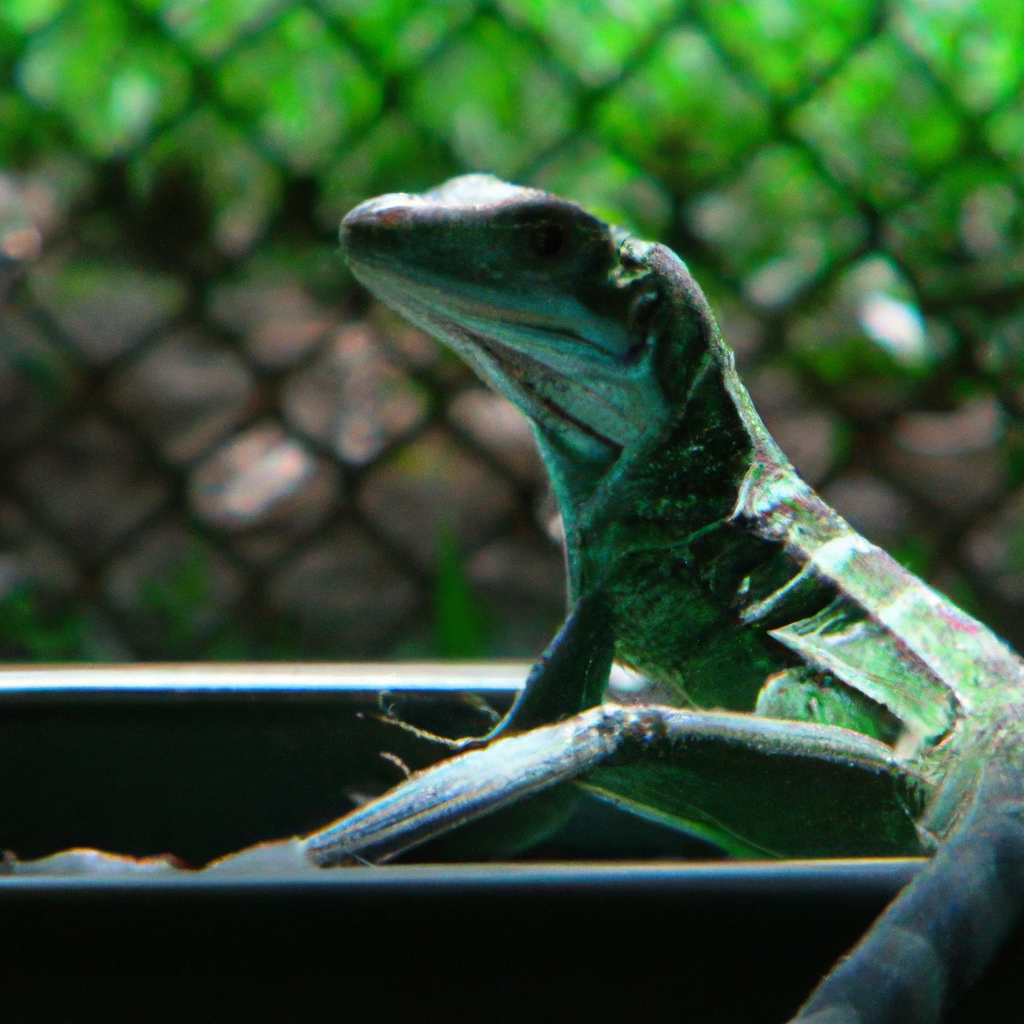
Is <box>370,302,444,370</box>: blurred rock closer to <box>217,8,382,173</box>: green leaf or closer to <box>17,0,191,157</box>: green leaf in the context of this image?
<box>217,8,382,173</box>: green leaf

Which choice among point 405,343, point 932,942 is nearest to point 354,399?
point 405,343

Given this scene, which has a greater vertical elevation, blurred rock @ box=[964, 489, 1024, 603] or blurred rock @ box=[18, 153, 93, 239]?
blurred rock @ box=[18, 153, 93, 239]

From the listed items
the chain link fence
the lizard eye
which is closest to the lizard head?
the lizard eye

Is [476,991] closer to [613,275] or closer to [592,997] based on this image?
[592,997]

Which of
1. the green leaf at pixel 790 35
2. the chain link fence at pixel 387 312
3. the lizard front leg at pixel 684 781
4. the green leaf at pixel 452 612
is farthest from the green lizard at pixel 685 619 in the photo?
the green leaf at pixel 790 35

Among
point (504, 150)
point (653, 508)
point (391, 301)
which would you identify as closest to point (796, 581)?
point (653, 508)

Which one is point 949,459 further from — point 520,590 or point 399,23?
point 399,23
